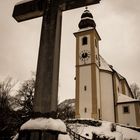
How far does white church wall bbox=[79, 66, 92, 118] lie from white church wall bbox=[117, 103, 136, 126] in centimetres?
552

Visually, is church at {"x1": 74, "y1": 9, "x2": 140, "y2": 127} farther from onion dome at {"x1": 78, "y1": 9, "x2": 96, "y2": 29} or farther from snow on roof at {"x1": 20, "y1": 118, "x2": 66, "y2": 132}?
snow on roof at {"x1": 20, "y1": 118, "x2": 66, "y2": 132}

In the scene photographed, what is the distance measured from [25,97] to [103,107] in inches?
409

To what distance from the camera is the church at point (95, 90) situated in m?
28.7

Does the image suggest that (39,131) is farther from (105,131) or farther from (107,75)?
(107,75)

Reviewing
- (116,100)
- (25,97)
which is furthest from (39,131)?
(116,100)

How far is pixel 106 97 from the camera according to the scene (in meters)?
31.6

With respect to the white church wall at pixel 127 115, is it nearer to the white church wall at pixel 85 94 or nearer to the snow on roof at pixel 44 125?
the white church wall at pixel 85 94

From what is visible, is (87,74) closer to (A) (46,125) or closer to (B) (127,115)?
(B) (127,115)

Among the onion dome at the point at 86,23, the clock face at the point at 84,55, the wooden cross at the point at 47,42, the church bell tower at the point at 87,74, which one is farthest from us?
the onion dome at the point at 86,23

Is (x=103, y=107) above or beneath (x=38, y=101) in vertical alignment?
above

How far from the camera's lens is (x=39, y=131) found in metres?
3.71

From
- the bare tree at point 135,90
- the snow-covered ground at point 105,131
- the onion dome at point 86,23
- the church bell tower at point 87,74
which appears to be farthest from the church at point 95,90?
the bare tree at point 135,90

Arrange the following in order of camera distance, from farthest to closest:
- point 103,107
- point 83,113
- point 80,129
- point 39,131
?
point 103,107
point 83,113
point 80,129
point 39,131

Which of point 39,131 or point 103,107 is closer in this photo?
point 39,131
